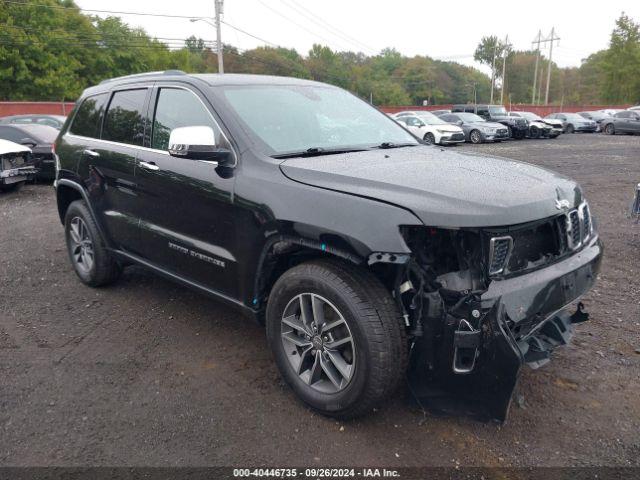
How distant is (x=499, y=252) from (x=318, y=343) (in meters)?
1.07

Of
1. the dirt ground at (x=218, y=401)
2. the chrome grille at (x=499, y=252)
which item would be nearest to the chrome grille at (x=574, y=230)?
the chrome grille at (x=499, y=252)

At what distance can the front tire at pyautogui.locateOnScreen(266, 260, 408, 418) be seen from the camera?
8.51 feet

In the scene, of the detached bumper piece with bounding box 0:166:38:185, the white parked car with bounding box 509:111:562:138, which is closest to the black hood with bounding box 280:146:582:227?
the detached bumper piece with bounding box 0:166:38:185

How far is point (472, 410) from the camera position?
2672 mm

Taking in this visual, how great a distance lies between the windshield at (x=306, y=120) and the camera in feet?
11.1

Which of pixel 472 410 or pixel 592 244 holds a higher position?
pixel 592 244

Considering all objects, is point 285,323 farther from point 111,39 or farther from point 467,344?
point 111,39

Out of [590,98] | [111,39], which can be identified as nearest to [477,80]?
[590,98]

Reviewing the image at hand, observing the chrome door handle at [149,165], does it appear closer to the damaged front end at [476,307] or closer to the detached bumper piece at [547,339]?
the damaged front end at [476,307]

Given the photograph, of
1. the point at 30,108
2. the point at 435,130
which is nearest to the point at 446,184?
the point at 435,130

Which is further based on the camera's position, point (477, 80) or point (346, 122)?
point (477, 80)

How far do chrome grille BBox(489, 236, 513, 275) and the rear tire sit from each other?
11.2 feet

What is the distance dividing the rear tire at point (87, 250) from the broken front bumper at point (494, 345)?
317 cm

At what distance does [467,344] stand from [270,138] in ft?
5.71
